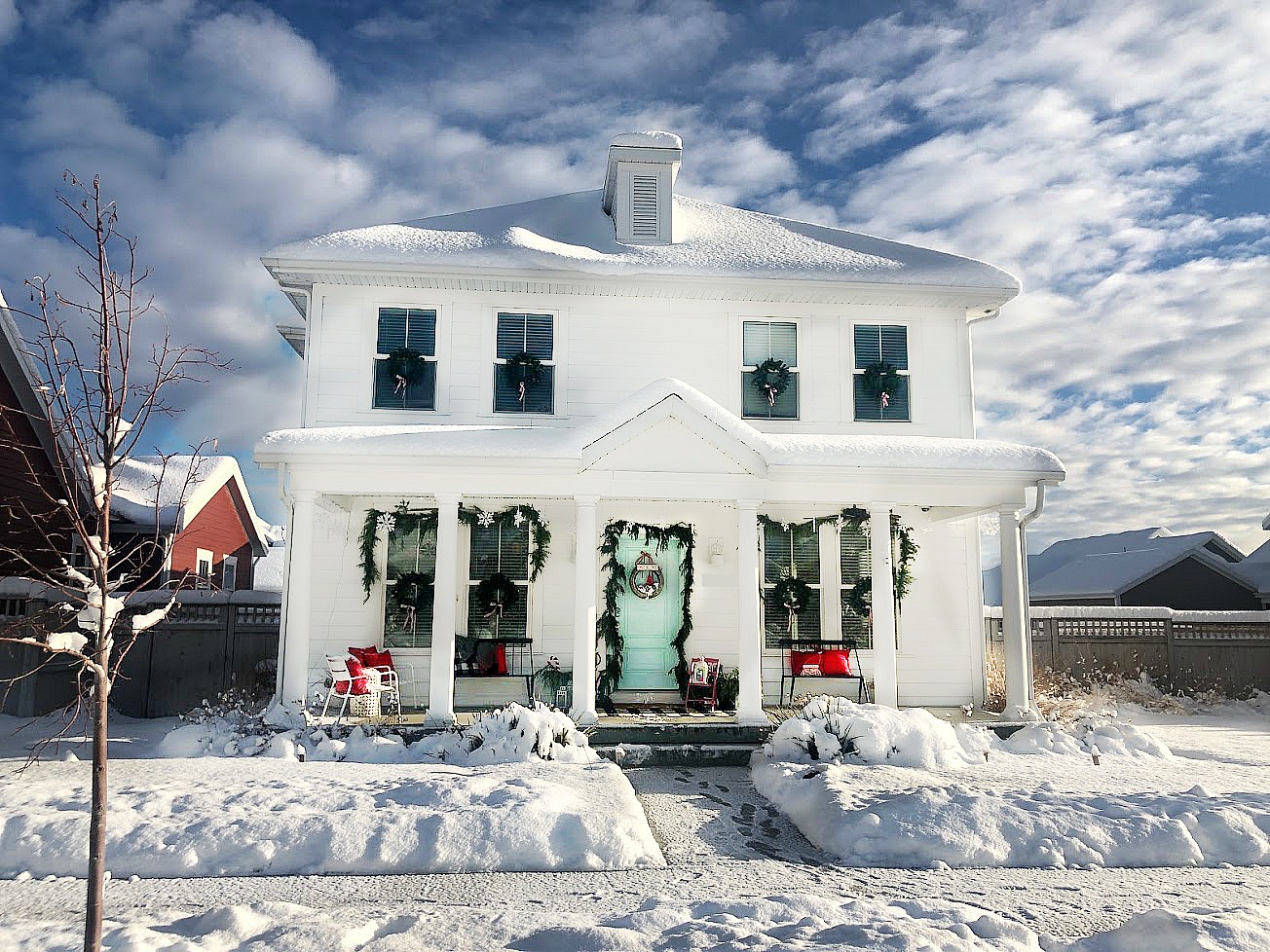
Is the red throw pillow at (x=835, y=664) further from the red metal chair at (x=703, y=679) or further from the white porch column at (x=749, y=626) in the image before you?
the white porch column at (x=749, y=626)

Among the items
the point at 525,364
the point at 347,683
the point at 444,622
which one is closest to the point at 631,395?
the point at 525,364

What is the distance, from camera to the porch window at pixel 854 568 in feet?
42.5

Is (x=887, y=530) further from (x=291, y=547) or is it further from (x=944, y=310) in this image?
(x=291, y=547)

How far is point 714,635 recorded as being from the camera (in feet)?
41.6

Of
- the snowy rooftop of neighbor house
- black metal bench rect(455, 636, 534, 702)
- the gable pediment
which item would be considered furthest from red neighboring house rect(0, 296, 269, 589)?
the gable pediment

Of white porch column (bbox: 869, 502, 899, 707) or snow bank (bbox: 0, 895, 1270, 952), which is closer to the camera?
snow bank (bbox: 0, 895, 1270, 952)

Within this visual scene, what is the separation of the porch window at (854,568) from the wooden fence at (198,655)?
8.47 m

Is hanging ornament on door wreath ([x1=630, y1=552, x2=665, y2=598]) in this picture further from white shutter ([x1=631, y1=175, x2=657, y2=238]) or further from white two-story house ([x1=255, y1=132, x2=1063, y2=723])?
white shutter ([x1=631, y1=175, x2=657, y2=238])

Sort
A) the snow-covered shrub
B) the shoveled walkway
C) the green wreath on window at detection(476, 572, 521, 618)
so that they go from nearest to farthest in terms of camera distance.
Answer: the shoveled walkway → the snow-covered shrub → the green wreath on window at detection(476, 572, 521, 618)

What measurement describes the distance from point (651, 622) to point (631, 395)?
3258mm

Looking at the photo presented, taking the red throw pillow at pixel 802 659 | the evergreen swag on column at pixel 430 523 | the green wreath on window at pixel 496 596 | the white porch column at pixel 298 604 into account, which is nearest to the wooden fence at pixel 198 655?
the evergreen swag on column at pixel 430 523

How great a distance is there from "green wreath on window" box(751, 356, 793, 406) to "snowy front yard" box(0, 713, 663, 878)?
21.0ft

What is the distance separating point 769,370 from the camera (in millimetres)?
13062

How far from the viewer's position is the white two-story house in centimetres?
1214
